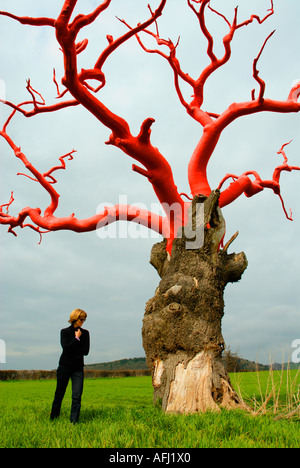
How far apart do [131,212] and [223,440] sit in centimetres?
586

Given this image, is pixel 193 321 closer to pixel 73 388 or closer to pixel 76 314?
pixel 76 314

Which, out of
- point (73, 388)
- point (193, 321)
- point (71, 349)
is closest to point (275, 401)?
point (193, 321)

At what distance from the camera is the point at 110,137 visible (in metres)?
6.75

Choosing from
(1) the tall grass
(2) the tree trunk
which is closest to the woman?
(2) the tree trunk

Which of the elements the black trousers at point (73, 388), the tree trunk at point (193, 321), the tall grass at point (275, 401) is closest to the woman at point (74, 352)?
the black trousers at point (73, 388)

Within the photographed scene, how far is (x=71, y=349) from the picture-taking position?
14.5 ft

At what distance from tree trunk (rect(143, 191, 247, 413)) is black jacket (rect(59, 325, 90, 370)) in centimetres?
118

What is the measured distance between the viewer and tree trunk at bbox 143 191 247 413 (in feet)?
15.7

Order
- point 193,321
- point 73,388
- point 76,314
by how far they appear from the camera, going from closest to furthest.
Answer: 1. point 73,388
2. point 76,314
3. point 193,321

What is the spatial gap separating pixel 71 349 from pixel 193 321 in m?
1.73

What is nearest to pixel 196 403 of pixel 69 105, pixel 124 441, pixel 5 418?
pixel 124 441

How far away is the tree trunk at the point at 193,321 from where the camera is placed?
4.79m

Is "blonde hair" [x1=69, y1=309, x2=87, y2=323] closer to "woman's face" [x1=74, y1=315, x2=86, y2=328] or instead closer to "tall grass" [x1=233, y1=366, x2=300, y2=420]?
"woman's face" [x1=74, y1=315, x2=86, y2=328]

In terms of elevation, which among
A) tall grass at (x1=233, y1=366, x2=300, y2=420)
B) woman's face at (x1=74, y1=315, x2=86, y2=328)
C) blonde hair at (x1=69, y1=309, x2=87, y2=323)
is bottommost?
tall grass at (x1=233, y1=366, x2=300, y2=420)
